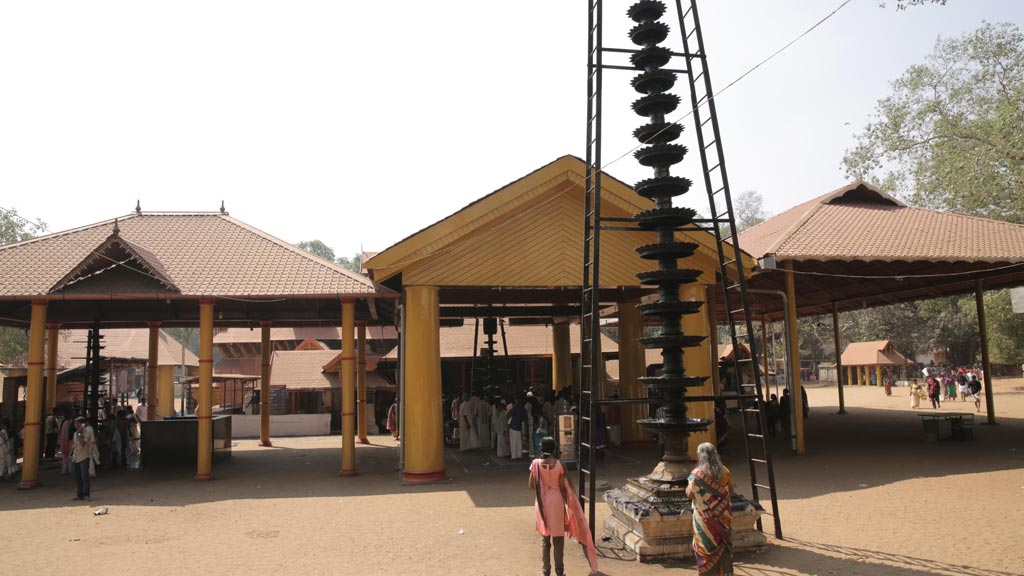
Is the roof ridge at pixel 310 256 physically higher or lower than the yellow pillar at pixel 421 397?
higher

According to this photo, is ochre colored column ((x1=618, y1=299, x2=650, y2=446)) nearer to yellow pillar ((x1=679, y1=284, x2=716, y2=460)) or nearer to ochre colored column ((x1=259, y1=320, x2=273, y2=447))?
yellow pillar ((x1=679, y1=284, x2=716, y2=460))

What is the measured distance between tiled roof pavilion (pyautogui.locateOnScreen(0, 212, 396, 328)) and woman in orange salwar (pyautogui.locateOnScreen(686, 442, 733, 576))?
8.80 m

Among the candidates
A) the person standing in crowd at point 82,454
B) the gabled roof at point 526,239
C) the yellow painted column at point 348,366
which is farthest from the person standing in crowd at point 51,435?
the gabled roof at point 526,239

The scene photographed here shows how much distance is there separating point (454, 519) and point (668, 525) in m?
3.65

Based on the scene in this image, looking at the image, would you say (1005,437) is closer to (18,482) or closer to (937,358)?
(18,482)

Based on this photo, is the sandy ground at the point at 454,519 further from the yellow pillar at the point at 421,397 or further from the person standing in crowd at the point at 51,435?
the person standing in crowd at the point at 51,435

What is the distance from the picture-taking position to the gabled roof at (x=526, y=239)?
1334 centimetres

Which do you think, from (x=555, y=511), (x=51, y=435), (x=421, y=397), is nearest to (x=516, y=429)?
(x=421, y=397)

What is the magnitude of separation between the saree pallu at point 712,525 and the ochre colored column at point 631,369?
40.6ft

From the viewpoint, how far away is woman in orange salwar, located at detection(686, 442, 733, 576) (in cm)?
612

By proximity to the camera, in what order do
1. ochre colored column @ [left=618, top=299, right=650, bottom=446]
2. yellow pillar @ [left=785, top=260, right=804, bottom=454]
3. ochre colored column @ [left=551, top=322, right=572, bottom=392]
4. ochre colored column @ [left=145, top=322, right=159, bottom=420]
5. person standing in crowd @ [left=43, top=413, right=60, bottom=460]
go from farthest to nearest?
1. ochre colored column @ [left=551, top=322, right=572, bottom=392]
2. ochre colored column @ [left=145, top=322, right=159, bottom=420]
3. ochre colored column @ [left=618, top=299, right=650, bottom=446]
4. person standing in crowd @ [left=43, top=413, right=60, bottom=460]
5. yellow pillar @ [left=785, top=260, right=804, bottom=454]

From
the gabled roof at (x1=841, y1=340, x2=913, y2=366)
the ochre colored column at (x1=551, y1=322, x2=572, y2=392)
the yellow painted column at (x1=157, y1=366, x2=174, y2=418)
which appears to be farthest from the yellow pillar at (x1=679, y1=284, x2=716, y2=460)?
the gabled roof at (x1=841, y1=340, x2=913, y2=366)

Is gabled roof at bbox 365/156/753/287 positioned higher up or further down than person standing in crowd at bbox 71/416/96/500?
higher up

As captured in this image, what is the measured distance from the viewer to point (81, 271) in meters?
13.5
